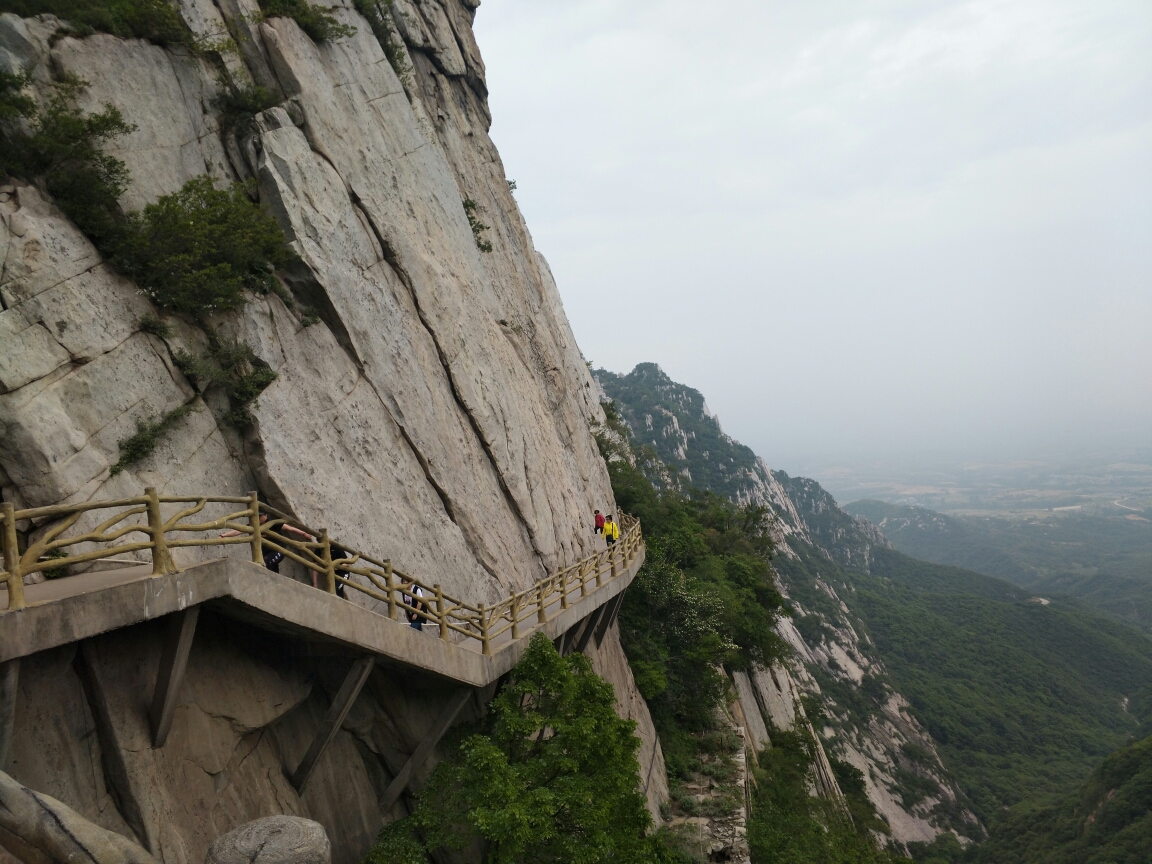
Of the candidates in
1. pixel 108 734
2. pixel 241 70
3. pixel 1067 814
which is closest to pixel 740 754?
pixel 108 734

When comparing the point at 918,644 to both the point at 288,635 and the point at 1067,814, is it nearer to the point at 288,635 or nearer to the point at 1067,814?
the point at 1067,814

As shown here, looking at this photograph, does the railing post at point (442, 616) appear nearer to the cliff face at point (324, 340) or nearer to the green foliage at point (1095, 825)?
the cliff face at point (324, 340)

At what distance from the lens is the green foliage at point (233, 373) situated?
481 inches

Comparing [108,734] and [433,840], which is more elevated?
[108,734]

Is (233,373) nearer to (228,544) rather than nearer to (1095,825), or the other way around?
(228,544)

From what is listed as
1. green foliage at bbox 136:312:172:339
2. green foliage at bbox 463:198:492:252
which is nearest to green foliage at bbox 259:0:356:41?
green foliage at bbox 463:198:492:252

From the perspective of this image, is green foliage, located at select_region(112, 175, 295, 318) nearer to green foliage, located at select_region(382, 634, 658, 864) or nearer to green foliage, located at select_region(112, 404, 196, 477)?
green foliage, located at select_region(112, 404, 196, 477)

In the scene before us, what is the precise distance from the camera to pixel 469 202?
27.3 m

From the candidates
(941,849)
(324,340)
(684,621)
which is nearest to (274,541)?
(324,340)

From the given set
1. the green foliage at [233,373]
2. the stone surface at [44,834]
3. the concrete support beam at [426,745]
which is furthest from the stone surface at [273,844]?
the green foliage at [233,373]

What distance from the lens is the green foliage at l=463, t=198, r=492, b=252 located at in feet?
87.6

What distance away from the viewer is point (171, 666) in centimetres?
802

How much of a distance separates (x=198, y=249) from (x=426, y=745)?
998 cm

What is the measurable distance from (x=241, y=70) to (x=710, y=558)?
2945cm
